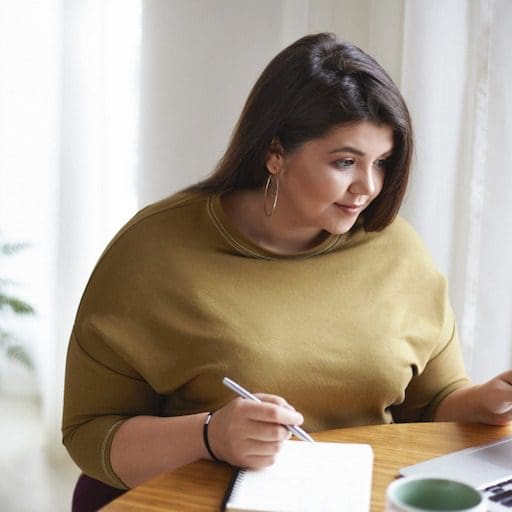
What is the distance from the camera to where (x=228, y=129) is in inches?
92.7

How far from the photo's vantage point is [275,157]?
1.59m

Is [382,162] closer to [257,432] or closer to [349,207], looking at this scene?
[349,207]

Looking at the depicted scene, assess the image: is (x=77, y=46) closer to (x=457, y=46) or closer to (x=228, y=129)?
(x=228, y=129)

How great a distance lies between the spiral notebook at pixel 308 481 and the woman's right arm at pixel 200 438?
0.03m

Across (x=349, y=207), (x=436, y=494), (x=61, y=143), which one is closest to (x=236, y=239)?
(x=349, y=207)

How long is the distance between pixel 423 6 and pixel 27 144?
1.11 m

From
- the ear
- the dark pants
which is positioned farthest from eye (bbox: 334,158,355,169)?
the dark pants

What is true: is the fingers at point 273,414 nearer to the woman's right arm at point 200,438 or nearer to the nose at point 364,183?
the woman's right arm at point 200,438

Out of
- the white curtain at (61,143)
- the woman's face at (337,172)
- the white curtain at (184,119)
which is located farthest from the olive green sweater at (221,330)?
the white curtain at (61,143)

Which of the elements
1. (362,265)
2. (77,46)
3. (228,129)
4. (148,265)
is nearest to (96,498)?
(148,265)

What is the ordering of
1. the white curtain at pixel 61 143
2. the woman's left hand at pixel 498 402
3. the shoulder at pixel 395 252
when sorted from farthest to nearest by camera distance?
1. the white curtain at pixel 61 143
2. the shoulder at pixel 395 252
3. the woman's left hand at pixel 498 402

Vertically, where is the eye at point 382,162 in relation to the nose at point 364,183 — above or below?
above

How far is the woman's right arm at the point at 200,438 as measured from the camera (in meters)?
1.19

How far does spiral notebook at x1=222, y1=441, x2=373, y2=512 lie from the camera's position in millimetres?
1082
